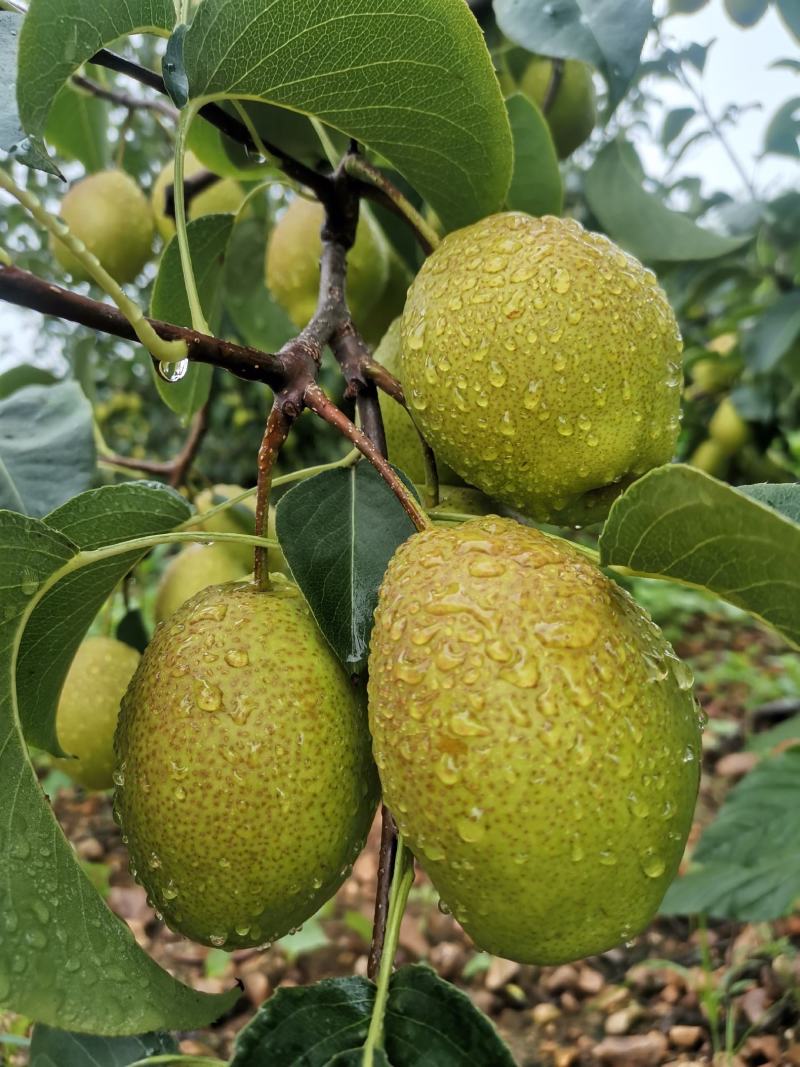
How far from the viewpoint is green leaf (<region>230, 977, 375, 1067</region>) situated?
64cm

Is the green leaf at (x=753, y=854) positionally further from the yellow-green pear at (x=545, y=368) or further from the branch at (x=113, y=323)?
the branch at (x=113, y=323)

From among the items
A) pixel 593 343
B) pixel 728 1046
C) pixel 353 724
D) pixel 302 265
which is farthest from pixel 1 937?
pixel 728 1046

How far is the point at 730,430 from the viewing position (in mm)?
2365

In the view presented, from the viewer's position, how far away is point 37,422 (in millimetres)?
1089

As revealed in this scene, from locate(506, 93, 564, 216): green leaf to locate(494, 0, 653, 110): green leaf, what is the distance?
152 millimetres

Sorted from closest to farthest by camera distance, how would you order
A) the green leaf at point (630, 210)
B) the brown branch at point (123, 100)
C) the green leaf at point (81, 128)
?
the green leaf at point (630, 210) → the brown branch at point (123, 100) → the green leaf at point (81, 128)

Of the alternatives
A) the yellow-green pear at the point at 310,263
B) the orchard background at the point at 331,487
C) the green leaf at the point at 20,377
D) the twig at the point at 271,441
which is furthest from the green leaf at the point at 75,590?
the green leaf at the point at 20,377

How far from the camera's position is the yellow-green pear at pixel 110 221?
1.60 metres

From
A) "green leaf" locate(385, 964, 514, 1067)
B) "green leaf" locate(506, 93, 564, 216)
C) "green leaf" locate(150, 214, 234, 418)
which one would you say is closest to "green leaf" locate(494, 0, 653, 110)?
"green leaf" locate(506, 93, 564, 216)

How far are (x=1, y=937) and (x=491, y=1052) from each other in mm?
330

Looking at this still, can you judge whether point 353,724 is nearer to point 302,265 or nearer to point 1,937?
point 1,937

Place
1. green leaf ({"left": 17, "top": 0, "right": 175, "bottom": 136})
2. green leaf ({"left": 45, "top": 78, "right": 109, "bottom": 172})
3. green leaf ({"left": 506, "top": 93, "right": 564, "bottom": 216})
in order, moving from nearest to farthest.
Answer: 1. green leaf ({"left": 17, "top": 0, "right": 175, "bottom": 136})
2. green leaf ({"left": 506, "top": 93, "right": 564, "bottom": 216})
3. green leaf ({"left": 45, "top": 78, "right": 109, "bottom": 172})

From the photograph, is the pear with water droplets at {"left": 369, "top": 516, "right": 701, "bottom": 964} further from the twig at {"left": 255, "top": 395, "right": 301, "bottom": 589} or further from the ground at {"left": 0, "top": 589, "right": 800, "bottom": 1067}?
the ground at {"left": 0, "top": 589, "right": 800, "bottom": 1067}

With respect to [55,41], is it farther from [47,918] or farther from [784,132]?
[784,132]
